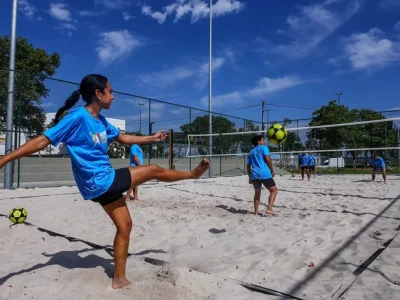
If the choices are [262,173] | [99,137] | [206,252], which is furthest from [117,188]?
[262,173]

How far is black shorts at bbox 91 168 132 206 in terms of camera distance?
2494 millimetres

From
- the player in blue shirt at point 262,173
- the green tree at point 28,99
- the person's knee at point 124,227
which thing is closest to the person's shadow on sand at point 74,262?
the person's knee at point 124,227

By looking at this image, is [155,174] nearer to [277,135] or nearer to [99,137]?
[99,137]

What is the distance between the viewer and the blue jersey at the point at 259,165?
A: 6.11 meters

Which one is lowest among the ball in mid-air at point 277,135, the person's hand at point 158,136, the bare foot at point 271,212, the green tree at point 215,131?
the bare foot at point 271,212

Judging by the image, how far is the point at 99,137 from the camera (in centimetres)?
257

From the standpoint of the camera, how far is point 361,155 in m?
26.4

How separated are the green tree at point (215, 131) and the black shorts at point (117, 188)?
1297cm

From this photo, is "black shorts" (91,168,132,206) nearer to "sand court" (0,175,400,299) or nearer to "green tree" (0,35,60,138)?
"sand court" (0,175,400,299)

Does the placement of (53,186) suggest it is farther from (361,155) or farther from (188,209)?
(361,155)

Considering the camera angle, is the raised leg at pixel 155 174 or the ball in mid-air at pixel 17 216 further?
the ball in mid-air at pixel 17 216

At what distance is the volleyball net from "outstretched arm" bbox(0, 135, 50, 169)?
10547 mm

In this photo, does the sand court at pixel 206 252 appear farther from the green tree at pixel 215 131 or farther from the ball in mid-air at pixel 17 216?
the green tree at pixel 215 131

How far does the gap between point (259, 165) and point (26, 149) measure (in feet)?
14.9
